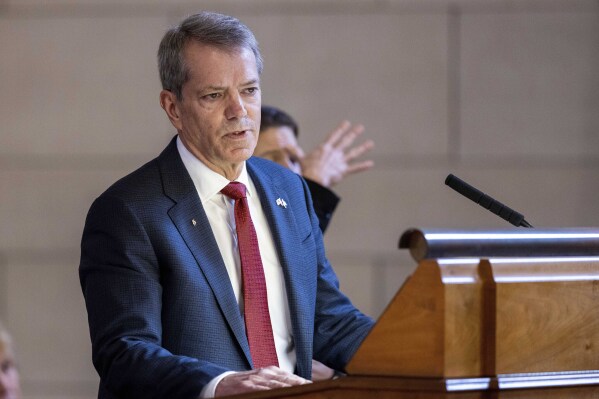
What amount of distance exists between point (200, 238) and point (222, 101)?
14.8 inches

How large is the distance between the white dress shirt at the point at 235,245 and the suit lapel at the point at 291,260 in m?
0.03

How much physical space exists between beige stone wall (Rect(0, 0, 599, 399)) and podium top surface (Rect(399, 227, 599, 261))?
303cm

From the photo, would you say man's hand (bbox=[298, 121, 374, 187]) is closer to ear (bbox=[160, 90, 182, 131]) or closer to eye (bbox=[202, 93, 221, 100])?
ear (bbox=[160, 90, 182, 131])

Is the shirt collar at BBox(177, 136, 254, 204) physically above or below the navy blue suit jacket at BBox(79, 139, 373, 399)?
above

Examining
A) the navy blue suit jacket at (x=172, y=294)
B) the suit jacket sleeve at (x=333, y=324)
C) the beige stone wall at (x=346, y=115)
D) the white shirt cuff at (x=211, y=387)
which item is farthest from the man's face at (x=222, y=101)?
the beige stone wall at (x=346, y=115)

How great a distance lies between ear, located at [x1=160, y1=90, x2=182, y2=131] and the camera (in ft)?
9.80

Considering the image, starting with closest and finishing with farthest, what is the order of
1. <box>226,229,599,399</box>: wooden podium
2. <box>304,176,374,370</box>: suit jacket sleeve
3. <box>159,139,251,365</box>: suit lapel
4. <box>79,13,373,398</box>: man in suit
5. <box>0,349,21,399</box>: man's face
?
<box>0,349,21,399</box>: man's face < <box>226,229,599,399</box>: wooden podium < <box>79,13,373,398</box>: man in suit < <box>159,139,251,365</box>: suit lapel < <box>304,176,374,370</box>: suit jacket sleeve

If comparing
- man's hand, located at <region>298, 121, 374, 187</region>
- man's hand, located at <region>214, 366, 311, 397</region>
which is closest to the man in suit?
man's hand, located at <region>214, 366, 311, 397</region>

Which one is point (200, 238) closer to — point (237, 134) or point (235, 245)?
point (235, 245)

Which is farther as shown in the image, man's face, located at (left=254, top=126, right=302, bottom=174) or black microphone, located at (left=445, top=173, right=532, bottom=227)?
man's face, located at (left=254, top=126, right=302, bottom=174)

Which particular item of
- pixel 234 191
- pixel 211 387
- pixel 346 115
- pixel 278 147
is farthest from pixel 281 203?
pixel 346 115

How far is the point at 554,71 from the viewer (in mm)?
5371

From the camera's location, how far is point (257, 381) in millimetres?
2234

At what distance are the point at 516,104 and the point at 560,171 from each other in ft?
1.29
